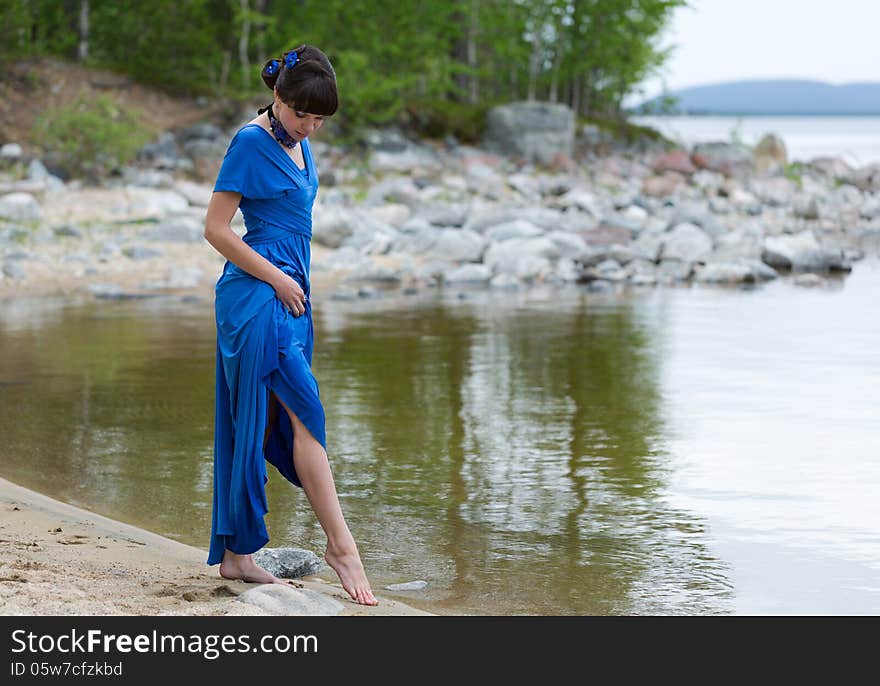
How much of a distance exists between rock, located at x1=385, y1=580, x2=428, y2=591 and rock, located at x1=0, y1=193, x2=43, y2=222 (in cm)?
1335

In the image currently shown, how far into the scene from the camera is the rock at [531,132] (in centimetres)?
3041

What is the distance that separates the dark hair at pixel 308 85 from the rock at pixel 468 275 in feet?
39.0

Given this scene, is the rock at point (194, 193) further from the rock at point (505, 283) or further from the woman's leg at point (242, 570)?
the woman's leg at point (242, 570)

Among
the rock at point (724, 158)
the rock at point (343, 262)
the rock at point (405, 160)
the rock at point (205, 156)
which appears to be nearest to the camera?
the rock at point (343, 262)

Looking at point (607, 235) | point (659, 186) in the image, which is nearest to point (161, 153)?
point (607, 235)

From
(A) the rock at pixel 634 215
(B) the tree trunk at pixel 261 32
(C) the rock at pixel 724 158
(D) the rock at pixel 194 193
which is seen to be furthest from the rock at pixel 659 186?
(D) the rock at pixel 194 193

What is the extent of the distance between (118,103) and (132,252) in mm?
10428

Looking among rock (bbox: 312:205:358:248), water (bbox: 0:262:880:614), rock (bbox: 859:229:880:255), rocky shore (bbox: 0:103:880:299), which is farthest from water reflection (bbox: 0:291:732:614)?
rock (bbox: 859:229:880:255)

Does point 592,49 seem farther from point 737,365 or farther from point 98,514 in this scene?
point 98,514

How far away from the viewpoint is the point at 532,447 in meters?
7.79

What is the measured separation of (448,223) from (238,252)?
50.9ft

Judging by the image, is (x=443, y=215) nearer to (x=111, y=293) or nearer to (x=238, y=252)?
(x=111, y=293)

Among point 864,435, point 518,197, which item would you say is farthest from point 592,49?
point 864,435

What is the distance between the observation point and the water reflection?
557 cm
